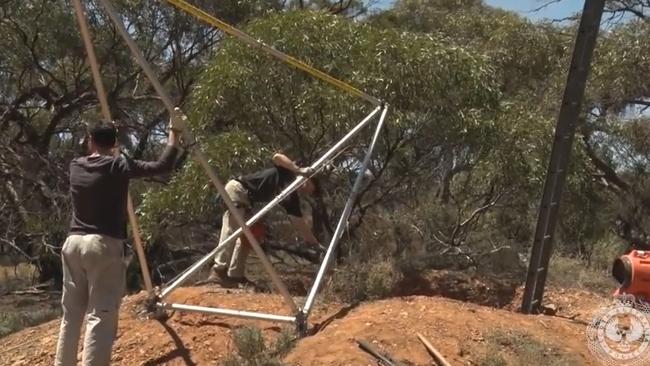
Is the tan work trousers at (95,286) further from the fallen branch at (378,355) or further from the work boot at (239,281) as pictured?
the work boot at (239,281)

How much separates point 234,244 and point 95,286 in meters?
2.99

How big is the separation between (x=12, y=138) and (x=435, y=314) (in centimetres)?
1166

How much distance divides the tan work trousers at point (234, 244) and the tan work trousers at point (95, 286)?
8.34 feet

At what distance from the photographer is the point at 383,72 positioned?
9.43m

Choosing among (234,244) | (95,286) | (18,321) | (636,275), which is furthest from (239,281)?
(636,275)

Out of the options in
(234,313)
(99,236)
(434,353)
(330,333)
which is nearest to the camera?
(99,236)

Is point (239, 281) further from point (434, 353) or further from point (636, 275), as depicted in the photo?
point (636, 275)

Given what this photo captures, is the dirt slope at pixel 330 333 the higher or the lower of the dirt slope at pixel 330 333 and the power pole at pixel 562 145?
the lower

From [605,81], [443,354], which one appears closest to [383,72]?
[443,354]

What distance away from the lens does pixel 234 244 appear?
7.90m

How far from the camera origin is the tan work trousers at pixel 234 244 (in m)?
7.61

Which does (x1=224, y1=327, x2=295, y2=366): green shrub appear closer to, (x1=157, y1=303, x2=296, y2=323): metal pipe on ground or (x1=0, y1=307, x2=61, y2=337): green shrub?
(x1=157, y1=303, x2=296, y2=323): metal pipe on ground

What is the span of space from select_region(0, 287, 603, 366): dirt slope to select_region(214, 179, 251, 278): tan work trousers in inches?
34.6

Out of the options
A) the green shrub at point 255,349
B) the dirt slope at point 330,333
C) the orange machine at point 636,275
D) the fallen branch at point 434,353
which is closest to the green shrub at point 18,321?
the dirt slope at point 330,333
